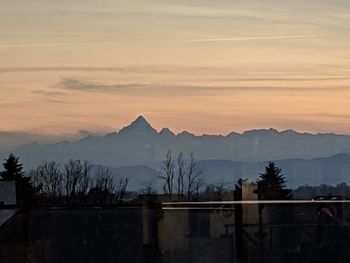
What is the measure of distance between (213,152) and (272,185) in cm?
35

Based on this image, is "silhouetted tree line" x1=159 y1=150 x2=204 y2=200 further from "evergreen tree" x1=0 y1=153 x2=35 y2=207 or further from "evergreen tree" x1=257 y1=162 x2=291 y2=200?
"evergreen tree" x1=0 y1=153 x2=35 y2=207

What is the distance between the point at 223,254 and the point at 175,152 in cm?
62

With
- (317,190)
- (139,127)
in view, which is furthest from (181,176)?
(317,190)

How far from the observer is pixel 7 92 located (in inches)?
248

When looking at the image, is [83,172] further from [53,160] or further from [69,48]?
[69,48]

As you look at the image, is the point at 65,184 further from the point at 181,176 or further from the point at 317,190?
the point at 317,190

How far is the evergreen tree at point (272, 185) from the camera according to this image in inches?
249

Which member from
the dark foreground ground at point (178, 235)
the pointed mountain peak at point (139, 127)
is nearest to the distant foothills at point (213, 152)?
the pointed mountain peak at point (139, 127)

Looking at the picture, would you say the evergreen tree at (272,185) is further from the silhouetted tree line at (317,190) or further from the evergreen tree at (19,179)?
the evergreen tree at (19,179)

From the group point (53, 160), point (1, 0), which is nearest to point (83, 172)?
point (53, 160)

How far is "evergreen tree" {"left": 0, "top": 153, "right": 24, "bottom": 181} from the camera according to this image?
6.18 m

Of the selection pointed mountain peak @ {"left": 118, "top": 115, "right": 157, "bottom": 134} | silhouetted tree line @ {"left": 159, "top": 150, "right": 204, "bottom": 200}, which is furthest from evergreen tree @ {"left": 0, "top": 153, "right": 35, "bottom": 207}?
silhouetted tree line @ {"left": 159, "top": 150, "right": 204, "bottom": 200}

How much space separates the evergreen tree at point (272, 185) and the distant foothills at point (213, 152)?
3cm

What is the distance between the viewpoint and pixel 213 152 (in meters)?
6.29
